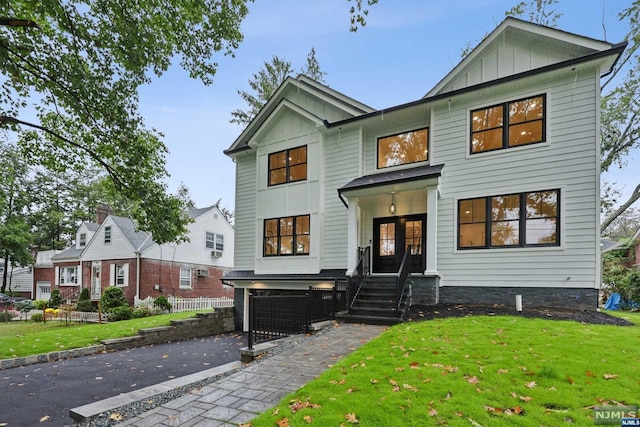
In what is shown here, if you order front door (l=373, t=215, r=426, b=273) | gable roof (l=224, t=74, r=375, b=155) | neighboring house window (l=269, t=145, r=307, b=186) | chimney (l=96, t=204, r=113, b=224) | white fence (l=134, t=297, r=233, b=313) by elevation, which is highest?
gable roof (l=224, t=74, r=375, b=155)

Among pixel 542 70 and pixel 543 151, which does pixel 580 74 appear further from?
pixel 543 151

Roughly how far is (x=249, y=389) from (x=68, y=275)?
2751 cm

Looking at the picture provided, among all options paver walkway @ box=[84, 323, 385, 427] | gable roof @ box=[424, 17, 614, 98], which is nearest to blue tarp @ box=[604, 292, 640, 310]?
gable roof @ box=[424, 17, 614, 98]

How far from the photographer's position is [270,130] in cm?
1383

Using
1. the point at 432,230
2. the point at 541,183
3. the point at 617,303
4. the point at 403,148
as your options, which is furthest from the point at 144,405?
the point at 617,303

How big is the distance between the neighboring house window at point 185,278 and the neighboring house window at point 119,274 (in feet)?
10.4

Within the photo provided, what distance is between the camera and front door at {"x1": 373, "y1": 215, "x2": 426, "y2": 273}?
11.3m

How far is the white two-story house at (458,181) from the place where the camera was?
8773mm

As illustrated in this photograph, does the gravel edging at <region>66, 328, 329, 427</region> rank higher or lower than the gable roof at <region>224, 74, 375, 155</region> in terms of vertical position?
lower

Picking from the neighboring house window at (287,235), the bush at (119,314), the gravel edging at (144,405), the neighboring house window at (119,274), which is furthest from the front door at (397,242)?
the neighboring house window at (119,274)

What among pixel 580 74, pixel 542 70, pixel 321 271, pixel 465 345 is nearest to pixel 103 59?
pixel 321 271

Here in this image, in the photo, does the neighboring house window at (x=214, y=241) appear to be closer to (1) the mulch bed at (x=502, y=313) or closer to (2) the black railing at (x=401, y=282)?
Result: (2) the black railing at (x=401, y=282)

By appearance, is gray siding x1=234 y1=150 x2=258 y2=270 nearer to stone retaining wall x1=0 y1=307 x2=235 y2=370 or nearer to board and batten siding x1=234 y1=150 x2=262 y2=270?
board and batten siding x1=234 y1=150 x2=262 y2=270

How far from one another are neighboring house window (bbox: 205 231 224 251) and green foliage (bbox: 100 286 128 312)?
6711 mm
